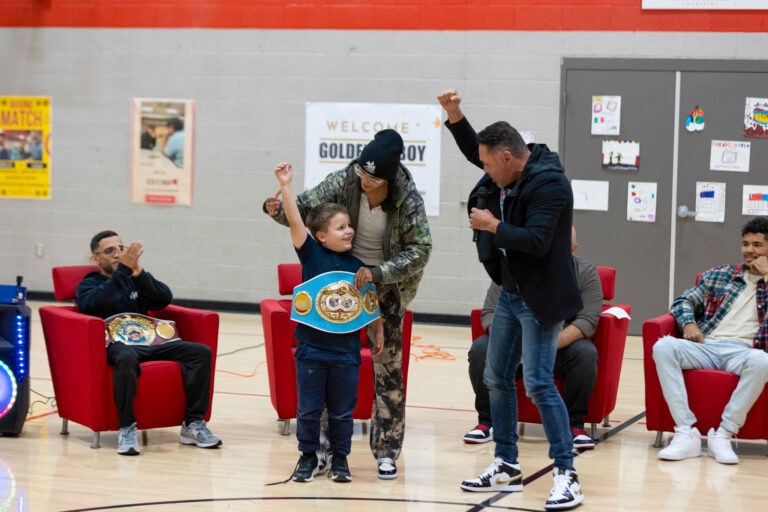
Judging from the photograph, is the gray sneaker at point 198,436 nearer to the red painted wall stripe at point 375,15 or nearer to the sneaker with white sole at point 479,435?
the sneaker with white sole at point 479,435

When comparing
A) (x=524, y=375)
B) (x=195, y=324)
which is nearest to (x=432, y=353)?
(x=195, y=324)

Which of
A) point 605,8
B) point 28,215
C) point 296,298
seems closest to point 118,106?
point 28,215

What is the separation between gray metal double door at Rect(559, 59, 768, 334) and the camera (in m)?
7.33

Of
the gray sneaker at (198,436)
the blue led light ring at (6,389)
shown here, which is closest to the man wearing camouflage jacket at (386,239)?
the gray sneaker at (198,436)

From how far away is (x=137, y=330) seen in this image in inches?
162

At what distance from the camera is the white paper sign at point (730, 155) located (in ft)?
24.0

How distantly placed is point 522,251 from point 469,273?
4761mm

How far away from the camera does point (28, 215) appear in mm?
8703

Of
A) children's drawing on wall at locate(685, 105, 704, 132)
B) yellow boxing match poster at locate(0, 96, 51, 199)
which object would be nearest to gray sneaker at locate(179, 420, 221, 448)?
children's drawing on wall at locate(685, 105, 704, 132)

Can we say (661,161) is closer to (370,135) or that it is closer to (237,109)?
(370,135)

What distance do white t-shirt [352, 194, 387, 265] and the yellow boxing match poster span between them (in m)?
5.86

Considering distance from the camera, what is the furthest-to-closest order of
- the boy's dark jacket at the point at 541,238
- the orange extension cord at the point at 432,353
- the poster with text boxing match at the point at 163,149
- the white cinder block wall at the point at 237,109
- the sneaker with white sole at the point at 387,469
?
the poster with text boxing match at the point at 163,149 < the white cinder block wall at the point at 237,109 < the orange extension cord at the point at 432,353 < the sneaker with white sole at the point at 387,469 < the boy's dark jacket at the point at 541,238

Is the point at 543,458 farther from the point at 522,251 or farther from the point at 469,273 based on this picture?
the point at 469,273

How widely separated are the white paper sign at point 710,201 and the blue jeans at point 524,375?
4.46 metres
